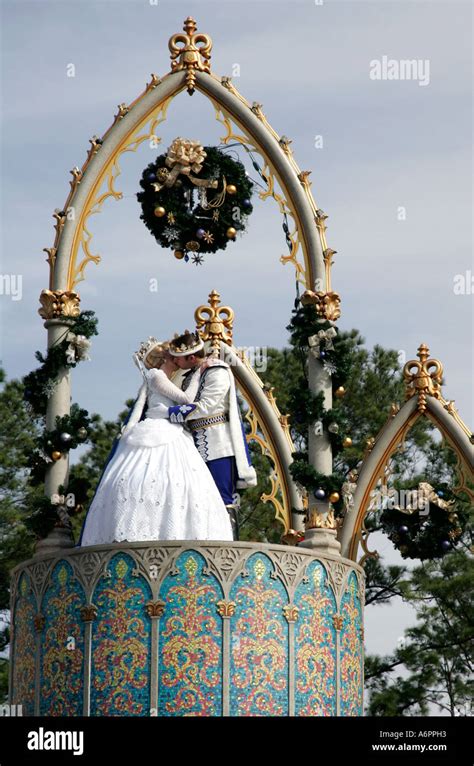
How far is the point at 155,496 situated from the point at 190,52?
6.29 meters

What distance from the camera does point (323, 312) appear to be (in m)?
23.4

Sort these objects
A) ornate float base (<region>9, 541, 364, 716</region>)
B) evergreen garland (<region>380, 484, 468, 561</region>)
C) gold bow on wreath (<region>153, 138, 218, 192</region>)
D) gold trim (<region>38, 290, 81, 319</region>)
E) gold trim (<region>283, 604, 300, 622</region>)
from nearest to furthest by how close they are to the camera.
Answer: ornate float base (<region>9, 541, 364, 716</region>) < gold trim (<region>283, 604, 300, 622</region>) < gold trim (<region>38, 290, 81, 319</region>) < gold bow on wreath (<region>153, 138, 218, 192</region>) < evergreen garland (<region>380, 484, 468, 561</region>)

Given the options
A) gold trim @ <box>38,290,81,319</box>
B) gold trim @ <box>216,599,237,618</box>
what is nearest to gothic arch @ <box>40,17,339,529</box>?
gold trim @ <box>38,290,81,319</box>

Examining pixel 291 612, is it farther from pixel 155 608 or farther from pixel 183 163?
pixel 183 163

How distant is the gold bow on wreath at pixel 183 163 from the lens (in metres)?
24.1

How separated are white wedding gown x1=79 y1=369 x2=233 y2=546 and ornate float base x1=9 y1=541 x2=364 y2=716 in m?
0.32

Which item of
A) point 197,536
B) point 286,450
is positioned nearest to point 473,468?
point 286,450

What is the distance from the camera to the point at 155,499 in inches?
827

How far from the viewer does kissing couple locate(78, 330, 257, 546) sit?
21016 mm

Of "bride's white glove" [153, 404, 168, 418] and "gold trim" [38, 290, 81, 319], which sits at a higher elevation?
"gold trim" [38, 290, 81, 319]

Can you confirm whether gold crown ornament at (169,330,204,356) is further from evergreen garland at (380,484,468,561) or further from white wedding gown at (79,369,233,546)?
evergreen garland at (380,484,468,561)

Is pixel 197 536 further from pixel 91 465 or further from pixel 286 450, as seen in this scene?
pixel 91 465

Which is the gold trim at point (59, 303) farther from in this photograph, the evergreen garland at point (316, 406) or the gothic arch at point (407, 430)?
the gothic arch at point (407, 430)

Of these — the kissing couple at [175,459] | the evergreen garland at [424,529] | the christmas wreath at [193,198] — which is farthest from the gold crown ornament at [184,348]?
the evergreen garland at [424,529]
